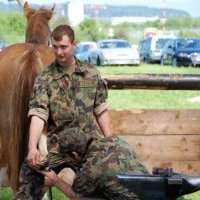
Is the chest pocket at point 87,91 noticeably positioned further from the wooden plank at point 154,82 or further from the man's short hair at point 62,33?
the wooden plank at point 154,82

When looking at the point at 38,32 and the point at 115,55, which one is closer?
the point at 38,32

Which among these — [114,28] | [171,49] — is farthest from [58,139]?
[114,28]

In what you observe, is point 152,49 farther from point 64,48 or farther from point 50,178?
point 50,178

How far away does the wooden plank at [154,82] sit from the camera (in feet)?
23.5

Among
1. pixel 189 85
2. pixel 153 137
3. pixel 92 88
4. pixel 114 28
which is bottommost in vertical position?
pixel 114 28

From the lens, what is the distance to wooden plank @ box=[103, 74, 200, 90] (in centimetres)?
715

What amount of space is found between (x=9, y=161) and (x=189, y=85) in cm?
239

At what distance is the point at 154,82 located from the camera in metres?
7.20

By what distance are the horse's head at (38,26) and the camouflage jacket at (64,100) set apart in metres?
1.59

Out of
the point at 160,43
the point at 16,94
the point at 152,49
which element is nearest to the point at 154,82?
the point at 16,94

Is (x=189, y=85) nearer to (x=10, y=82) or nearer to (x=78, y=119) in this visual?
(x=10, y=82)

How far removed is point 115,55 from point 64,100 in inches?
1302

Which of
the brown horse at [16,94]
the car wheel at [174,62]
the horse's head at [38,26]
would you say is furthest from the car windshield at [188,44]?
the brown horse at [16,94]

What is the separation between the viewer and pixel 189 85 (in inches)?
281
